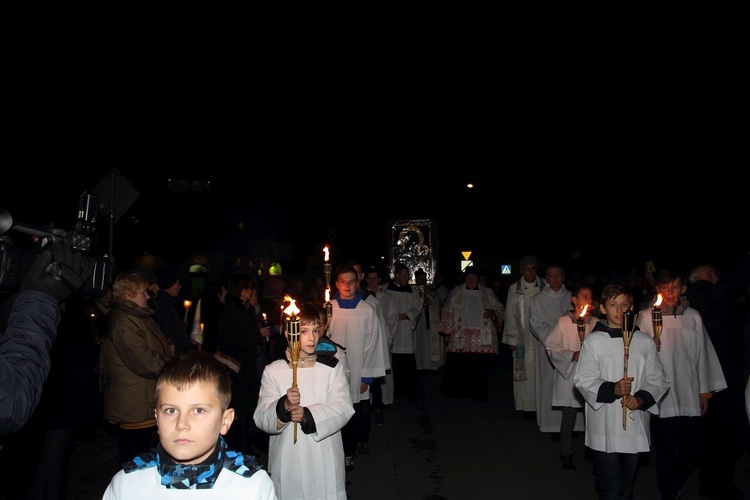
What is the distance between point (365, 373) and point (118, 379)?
340cm

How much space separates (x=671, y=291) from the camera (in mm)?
6926

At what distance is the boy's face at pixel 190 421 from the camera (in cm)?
287

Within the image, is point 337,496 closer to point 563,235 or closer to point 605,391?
point 605,391

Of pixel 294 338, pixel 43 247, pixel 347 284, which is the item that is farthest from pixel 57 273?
pixel 347 284

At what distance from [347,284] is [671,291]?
3.66 m

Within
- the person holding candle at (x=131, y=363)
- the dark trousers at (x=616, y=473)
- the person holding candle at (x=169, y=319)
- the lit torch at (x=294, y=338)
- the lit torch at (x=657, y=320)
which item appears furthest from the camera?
the person holding candle at (x=169, y=319)

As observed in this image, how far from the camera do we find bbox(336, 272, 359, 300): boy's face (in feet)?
29.3

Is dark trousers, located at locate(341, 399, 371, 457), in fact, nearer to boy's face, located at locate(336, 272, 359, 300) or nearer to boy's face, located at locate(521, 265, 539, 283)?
boy's face, located at locate(336, 272, 359, 300)

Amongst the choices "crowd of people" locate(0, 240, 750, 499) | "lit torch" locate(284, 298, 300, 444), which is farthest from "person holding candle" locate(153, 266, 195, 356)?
"lit torch" locate(284, 298, 300, 444)

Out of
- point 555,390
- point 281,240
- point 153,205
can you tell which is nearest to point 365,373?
point 555,390

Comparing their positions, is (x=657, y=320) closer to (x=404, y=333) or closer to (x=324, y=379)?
(x=324, y=379)

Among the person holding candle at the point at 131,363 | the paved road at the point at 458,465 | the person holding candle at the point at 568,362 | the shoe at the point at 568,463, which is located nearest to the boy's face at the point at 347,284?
the paved road at the point at 458,465

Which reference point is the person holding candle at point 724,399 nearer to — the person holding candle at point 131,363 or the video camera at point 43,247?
the person holding candle at point 131,363

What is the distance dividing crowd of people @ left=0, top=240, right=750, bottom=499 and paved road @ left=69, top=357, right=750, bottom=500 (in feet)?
0.96
